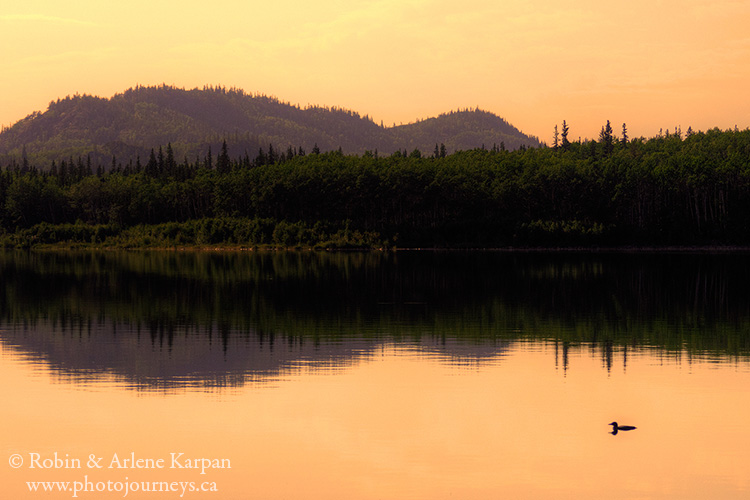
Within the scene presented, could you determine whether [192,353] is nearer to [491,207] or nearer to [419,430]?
[419,430]

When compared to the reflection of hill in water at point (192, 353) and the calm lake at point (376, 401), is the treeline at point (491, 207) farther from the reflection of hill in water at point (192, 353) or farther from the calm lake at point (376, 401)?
the reflection of hill in water at point (192, 353)

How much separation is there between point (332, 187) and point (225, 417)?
161554 millimetres

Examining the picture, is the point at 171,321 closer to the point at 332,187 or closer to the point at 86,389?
the point at 86,389

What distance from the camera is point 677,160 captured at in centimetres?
18225

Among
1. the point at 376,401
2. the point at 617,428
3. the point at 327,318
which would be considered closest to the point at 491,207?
the point at 327,318

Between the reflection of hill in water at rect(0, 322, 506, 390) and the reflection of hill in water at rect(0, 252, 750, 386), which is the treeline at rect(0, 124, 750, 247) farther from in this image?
the reflection of hill in water at rect(0, 322, 506, 390)

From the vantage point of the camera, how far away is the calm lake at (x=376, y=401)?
59.3 ft

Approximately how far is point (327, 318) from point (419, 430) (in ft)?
74.7

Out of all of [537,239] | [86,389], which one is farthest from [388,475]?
[537,239]

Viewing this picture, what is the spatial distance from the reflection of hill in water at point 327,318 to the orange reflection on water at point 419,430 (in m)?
2.83

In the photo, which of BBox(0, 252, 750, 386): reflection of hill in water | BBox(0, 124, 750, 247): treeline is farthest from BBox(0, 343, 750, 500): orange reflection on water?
BBox(0, 124, 750, 247): treeline

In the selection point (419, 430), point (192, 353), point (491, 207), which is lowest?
point (419, 430)

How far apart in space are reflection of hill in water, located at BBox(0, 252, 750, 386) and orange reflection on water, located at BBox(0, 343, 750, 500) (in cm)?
283

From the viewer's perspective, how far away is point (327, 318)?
4403cm
